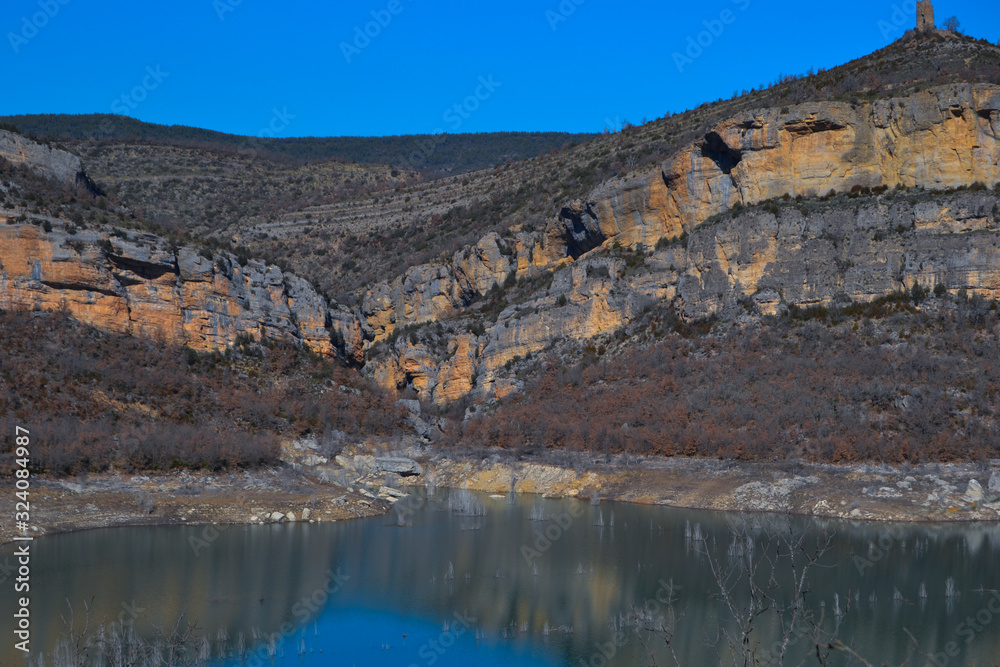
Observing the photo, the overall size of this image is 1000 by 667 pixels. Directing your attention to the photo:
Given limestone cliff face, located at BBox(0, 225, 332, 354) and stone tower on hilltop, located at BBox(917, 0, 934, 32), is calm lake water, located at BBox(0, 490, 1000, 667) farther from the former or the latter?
stone tower on hilltop, located at BBox(917, 0, 934, 32)

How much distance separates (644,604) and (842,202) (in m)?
40.4

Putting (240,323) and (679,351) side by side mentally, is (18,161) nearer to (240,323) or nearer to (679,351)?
(240,323)

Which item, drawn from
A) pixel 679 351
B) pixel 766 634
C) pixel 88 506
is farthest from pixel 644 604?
pixel 679 351

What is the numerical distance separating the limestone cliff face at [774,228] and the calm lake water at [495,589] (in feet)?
70.6

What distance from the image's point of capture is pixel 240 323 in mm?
64188

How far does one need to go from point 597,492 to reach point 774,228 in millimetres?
21559

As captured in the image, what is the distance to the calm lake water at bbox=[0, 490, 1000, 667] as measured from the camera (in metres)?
23.5

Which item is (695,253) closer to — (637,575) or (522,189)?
(522,189)

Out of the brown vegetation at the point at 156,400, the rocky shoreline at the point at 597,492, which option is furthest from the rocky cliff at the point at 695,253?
the rocky shoreline at the point at 597,492

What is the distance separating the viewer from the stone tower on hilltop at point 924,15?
2953 inches

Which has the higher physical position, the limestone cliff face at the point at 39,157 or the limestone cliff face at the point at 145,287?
the limestone cliff face at the point at 39,157

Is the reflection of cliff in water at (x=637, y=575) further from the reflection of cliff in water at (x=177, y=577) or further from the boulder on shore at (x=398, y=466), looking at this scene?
the boulder on shore at (x=398, y=466)

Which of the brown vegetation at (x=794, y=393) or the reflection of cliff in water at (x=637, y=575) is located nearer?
the reflection of cliff in water at (x=637, y=575)

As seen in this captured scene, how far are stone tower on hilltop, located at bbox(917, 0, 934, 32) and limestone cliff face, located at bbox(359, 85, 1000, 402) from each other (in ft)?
63.6
